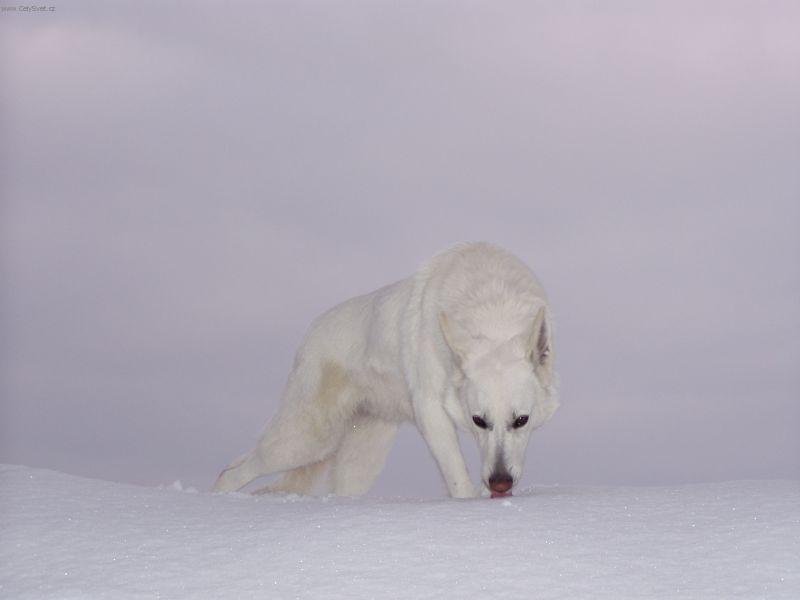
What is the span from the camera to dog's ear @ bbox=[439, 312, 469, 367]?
23.9 ft

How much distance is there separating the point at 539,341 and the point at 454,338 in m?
0.59

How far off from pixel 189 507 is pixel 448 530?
201 centimetres

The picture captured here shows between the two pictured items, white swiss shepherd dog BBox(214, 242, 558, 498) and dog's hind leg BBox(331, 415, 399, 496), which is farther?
dog's hind leg BBox(331, 415, 399, 496)

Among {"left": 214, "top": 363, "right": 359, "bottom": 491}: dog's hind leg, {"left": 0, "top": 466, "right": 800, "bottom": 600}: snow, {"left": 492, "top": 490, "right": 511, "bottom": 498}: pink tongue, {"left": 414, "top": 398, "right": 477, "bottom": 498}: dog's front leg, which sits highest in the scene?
{"left": 214, "top": 363, "right": 359, "bottom": 491}: dog's hind leg

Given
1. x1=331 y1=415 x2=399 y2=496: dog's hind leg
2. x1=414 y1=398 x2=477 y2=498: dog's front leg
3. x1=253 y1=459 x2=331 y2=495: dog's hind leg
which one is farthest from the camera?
x1=253 y1=459 x2=331 y2=495: dog's hind leg

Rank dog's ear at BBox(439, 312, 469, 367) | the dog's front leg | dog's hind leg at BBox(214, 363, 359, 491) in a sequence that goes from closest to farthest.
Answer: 1. dog's ear at BBox(439, 312, 469, 367)
2. the dog's front leg
3. dog's hind leg at BBox(214, 363, 359, 491)

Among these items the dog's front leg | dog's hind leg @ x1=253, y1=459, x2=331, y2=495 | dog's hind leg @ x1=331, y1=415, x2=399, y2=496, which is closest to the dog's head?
the dog's front leg

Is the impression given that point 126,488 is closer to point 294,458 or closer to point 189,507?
point 189,507

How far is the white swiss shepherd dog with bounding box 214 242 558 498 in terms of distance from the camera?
23.3 feet

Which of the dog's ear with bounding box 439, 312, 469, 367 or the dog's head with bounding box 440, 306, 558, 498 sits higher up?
the dog's ear with bounding box 439, 312, 469, 367

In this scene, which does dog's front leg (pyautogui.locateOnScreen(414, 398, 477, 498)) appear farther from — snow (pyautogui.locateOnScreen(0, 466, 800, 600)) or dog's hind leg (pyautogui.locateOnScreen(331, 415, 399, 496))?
dog's hind leg (pyautogui.locateOnScreen(331, 415, 399, 496))

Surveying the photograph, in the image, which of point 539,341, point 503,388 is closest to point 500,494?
point 503,388

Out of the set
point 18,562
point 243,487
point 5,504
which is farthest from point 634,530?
A: point 243,487

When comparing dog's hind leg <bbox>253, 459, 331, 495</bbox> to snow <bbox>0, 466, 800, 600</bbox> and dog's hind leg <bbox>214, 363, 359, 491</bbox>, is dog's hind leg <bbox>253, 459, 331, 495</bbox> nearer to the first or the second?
dog's hind leg <bbox>214, 363, 359, 491</bbox>
